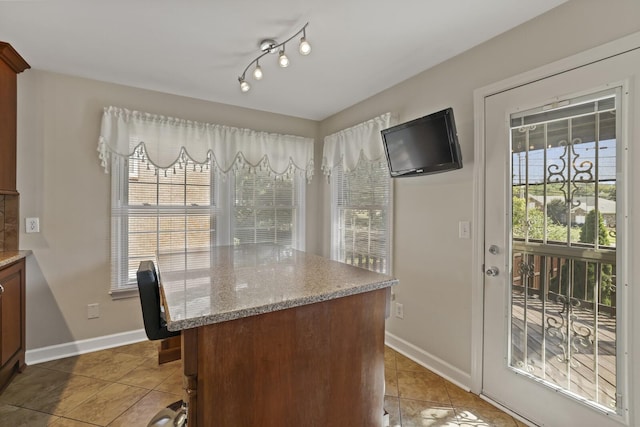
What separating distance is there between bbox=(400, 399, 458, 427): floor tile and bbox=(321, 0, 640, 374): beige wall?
382mm

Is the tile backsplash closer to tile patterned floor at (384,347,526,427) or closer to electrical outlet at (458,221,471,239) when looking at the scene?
tile patterned floor at (384,347,526,427)

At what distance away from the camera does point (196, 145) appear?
3.05 meters

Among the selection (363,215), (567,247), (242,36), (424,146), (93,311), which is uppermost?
(242,36)

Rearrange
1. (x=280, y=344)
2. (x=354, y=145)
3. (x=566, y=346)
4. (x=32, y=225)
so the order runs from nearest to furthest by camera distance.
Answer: (x=280, y=344)
(x=566, y=346)
(x=32, y=225)
(x=354, y=145)

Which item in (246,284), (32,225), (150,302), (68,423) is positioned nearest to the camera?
(246,284)

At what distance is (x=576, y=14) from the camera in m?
1.61

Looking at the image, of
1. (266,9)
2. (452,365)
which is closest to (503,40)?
(266,9)

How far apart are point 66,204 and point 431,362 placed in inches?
131

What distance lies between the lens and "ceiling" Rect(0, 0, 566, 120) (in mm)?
1712

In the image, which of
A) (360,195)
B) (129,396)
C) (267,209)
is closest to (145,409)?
(129,396)

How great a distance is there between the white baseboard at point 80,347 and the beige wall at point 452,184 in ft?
8.16

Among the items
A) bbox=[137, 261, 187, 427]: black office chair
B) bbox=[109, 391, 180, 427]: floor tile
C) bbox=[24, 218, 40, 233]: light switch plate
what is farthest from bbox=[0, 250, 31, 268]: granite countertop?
bbox=[109, 391, 180, 427]: floor tile

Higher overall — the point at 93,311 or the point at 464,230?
the point at 464,230

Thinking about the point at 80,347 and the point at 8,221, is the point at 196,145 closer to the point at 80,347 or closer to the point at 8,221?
the point at 8,221
